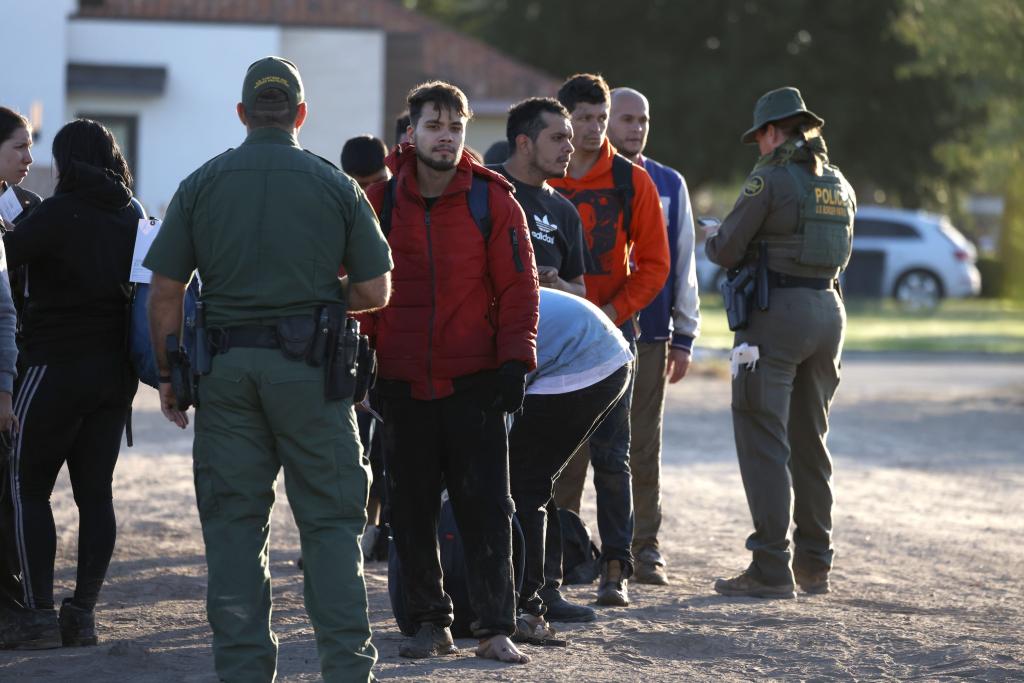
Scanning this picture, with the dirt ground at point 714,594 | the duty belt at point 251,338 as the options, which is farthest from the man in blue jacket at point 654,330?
the duty belt at point 251,338

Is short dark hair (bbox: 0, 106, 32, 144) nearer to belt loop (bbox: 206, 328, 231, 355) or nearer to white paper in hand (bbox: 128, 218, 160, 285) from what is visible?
white paper in hand (bbox: 128, 218, 160, 285)

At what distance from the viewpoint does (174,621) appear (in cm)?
678

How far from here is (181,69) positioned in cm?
2661

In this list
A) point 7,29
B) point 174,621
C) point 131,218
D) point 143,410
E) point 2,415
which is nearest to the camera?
point 2,415

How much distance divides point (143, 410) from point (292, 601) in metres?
8.12

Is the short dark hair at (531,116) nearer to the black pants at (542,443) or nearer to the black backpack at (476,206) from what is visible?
the black backpack at (476,206)

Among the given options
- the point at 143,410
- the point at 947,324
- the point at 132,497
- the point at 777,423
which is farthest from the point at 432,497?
the point at 947,324

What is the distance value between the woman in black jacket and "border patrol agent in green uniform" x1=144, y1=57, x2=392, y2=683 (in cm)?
110

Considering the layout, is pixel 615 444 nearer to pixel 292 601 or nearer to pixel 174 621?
pixel 292 601

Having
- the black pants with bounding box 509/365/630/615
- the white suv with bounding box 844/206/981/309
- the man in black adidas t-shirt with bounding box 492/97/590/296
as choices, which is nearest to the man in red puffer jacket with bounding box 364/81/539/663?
the black pants with bounding box 509/365/630/615

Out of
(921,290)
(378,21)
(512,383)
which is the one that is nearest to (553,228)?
(512,383)

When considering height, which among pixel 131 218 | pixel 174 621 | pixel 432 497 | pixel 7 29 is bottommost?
pixel 174 621

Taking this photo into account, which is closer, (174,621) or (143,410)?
(174,621)

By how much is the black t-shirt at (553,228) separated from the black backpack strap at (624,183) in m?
0.75
